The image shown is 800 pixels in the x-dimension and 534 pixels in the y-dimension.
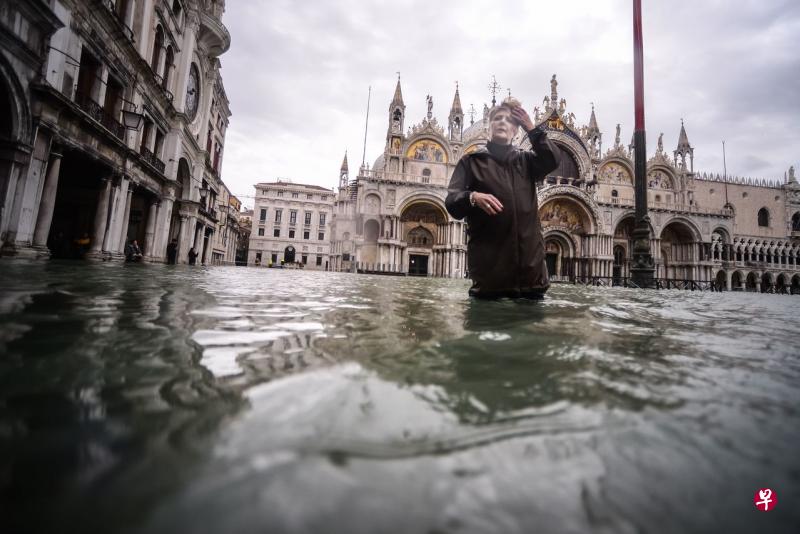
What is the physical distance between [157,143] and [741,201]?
5642 centimetres

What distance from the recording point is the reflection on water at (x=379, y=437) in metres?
0.45

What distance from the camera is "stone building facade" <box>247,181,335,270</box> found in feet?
158

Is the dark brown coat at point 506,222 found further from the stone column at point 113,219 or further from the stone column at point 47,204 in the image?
the stone column at point 113,219

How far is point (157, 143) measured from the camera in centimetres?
1436

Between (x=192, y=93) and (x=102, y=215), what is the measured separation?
10.5 metres

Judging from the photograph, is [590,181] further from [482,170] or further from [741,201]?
[482,170]

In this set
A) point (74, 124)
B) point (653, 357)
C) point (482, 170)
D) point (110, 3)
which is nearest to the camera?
point (653, 357)

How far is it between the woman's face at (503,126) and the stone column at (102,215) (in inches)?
478

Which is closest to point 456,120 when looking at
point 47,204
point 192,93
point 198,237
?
point 192,93

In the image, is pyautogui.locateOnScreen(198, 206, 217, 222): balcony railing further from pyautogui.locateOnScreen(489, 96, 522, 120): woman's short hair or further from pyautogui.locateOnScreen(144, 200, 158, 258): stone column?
pyautogui.locateOnScreen(489, 96, 522, 120): woman's short hair

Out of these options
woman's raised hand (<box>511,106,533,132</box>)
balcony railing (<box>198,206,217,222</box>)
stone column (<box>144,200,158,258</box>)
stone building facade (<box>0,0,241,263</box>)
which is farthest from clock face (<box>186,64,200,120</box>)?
woman's raised hand (<box>511,106,533,132</box>)

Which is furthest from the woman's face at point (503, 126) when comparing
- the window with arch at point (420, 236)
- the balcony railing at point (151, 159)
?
the window with arch at point (420, 236)

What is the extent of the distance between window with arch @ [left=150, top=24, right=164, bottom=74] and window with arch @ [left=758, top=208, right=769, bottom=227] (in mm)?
58075

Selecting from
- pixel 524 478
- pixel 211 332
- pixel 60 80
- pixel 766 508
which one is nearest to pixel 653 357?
pixel 766 508
